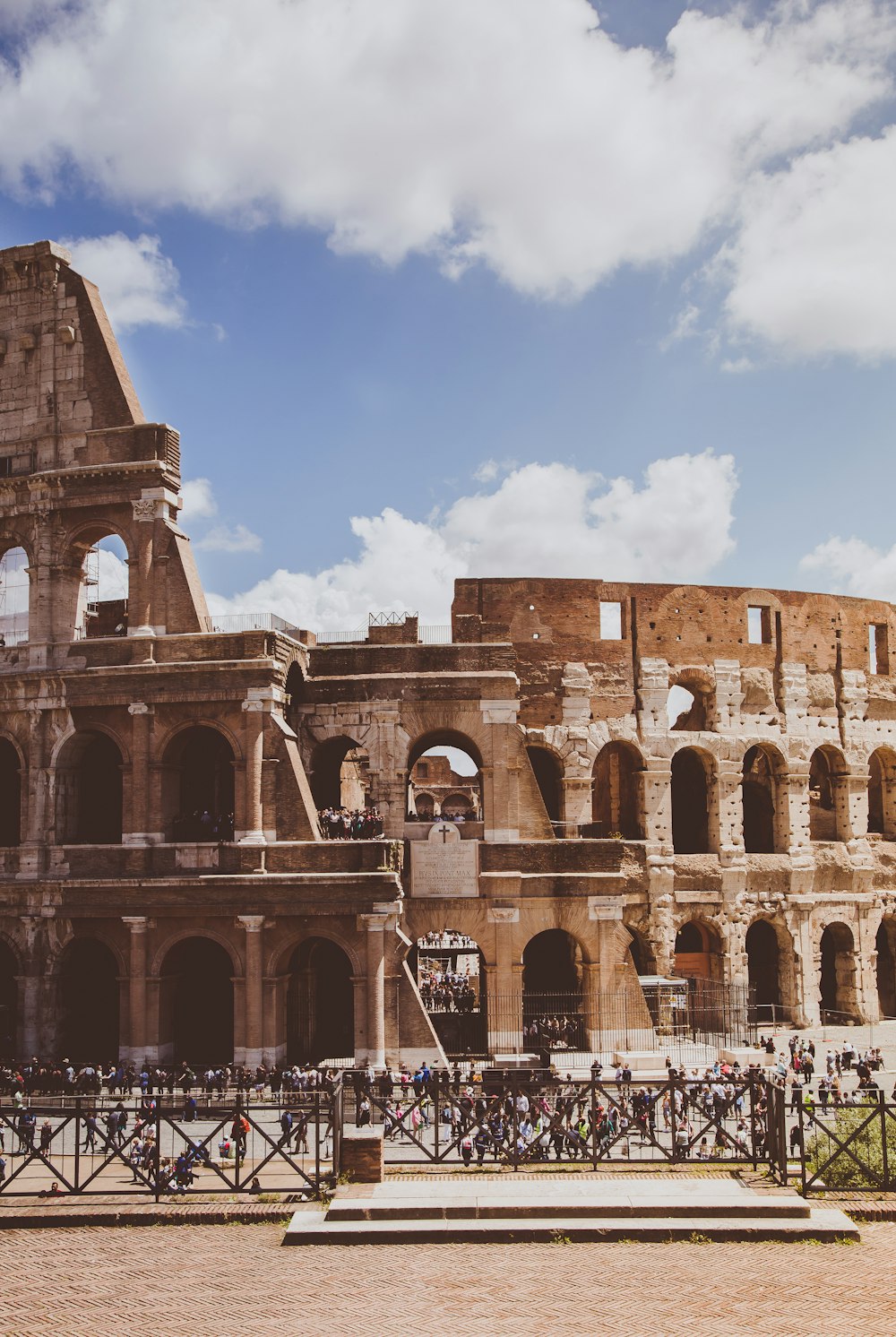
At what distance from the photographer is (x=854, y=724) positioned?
3500 cm

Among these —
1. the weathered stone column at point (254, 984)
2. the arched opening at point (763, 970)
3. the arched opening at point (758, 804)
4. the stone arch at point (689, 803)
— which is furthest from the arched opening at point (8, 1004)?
the arched opening at point (758, 804)

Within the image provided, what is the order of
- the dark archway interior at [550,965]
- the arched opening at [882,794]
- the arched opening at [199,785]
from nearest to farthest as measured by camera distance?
the arched opening at [199,785] → the dark archway interior at [550,965] → the arched opening at [882,794]

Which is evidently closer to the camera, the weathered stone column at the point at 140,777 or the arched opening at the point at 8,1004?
the weathered stone column at the point at 140,777

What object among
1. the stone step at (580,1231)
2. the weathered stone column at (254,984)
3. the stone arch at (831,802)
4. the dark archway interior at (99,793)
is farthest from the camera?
the stone arch at (831,802)

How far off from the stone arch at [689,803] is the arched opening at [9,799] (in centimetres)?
1805

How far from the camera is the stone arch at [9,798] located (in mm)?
29422

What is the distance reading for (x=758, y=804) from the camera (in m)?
36.7

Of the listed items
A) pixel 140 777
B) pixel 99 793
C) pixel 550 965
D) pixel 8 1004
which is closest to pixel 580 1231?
pixel 140 777

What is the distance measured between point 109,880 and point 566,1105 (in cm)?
1308

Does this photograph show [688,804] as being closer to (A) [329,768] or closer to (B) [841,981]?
(B) [841,981]

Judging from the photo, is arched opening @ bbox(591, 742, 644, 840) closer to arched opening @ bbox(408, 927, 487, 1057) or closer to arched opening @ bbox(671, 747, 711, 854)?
arched opening @ bbox(671, 747, 711, 854)

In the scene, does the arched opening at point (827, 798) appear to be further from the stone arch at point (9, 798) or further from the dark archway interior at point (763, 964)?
the stone arch at point (9, 798)

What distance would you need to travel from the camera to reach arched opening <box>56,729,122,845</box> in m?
27.3

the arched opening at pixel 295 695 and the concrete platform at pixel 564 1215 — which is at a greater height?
the arched opening at pixel 295 695
